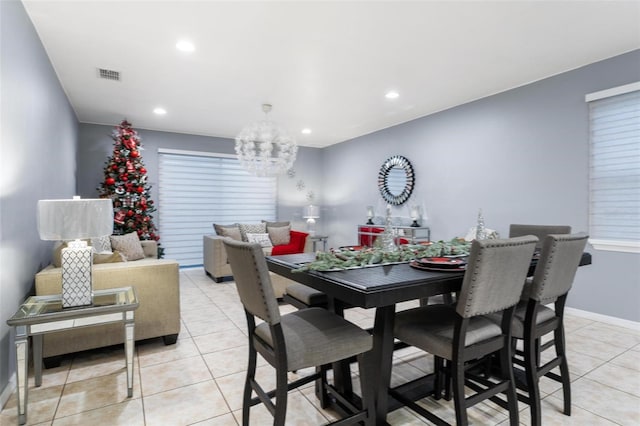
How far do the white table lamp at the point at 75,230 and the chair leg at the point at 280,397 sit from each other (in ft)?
4.71

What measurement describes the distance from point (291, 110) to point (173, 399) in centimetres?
384

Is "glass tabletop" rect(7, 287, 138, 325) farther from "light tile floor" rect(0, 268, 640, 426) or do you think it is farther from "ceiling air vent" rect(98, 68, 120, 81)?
"ceiling air vent" rect(98, 68, 120, 81)

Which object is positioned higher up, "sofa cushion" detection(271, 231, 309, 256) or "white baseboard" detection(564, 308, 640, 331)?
"sofa cushion" detection(271, 231, 309, 256)

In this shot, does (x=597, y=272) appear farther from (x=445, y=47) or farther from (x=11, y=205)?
(x=11, y=205)

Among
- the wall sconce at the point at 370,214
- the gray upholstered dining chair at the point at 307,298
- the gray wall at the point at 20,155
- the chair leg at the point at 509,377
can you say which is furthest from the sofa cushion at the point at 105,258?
the wall sconce at the point at 370,214

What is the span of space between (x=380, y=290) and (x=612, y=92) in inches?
136

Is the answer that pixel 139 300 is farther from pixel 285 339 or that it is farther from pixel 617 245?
pixel 617 245

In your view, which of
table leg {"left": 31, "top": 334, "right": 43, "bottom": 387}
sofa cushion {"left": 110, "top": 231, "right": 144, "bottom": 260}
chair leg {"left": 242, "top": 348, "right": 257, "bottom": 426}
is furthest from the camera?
sofa cushion {"left": 110, "top": 231, "right": 144, "bottom": 260}

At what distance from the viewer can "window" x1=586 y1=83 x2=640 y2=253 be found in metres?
3.06

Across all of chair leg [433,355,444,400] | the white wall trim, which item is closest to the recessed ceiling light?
chair leg [433,355,444,400]

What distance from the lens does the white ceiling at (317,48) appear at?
243 centimetres

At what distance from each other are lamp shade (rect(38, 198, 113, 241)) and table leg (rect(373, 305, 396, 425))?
5.64ft

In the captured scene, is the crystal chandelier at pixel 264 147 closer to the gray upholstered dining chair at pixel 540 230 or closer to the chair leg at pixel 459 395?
the gray upholstered dining chair at pixel 540 230

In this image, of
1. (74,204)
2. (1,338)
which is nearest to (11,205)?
(74,204)
